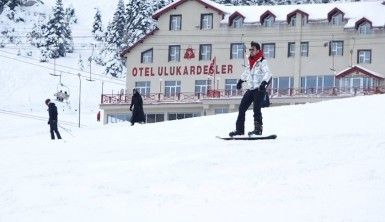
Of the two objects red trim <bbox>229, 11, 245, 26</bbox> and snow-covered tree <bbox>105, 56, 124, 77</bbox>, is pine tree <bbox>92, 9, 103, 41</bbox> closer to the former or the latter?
snow-covered tree <bbox>105, 56, 124, 77</bbox>

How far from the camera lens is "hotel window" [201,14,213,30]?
209 feet

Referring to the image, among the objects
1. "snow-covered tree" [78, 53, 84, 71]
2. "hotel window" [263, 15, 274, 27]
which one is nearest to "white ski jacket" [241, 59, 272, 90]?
"hotel window" [263, 15, 274, 27]

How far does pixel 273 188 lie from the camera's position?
32.2 ft

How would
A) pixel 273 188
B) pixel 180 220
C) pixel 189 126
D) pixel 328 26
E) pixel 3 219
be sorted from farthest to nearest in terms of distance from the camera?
1. pixel 328 26
2. pixel 189 126
3. pixel 273 188
4. pixel 3 219
5. pixel 180 220

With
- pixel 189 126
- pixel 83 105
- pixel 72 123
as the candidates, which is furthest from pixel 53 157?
pixel 83 105

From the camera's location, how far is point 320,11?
61.7 metres

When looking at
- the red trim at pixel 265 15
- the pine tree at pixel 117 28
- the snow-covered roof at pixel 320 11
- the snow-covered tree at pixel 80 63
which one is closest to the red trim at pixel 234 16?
the snow-covered roof at pixel 320 11

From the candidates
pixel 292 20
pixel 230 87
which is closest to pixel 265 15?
pixel 292 20

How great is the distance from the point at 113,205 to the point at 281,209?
2005 millimetres

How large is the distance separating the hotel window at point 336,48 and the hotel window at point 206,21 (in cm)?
970

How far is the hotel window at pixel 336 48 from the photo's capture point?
59781 mm

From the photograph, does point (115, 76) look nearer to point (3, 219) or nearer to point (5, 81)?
point (5, 81)

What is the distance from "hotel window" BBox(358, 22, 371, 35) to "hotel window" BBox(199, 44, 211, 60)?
Result: 1172cm

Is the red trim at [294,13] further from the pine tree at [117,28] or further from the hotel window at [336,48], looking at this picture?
the pine tree at [117,28]
